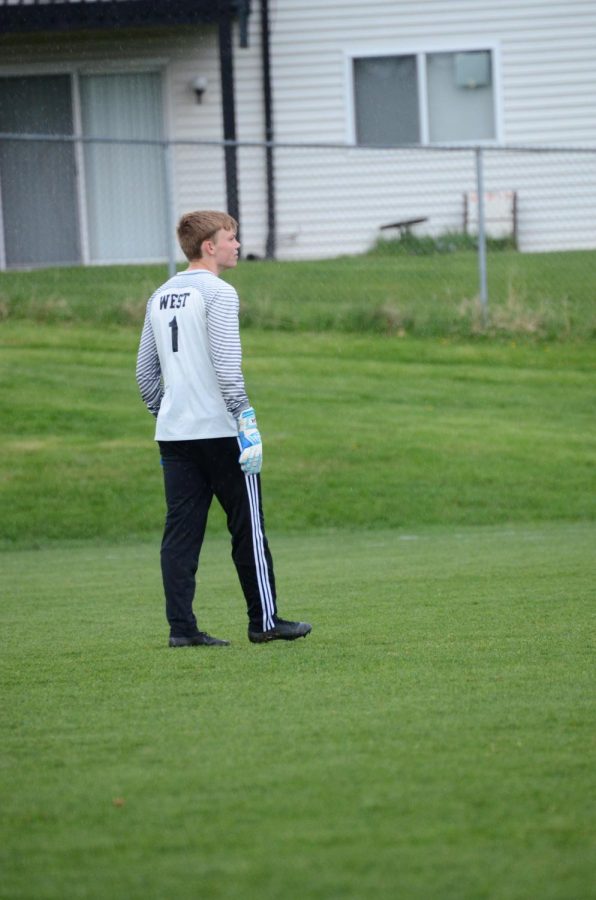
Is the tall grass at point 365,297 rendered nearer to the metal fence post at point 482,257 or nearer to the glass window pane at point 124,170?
the metal fence post at point 482,257

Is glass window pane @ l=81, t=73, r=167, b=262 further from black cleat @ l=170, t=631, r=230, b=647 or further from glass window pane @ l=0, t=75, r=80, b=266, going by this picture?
black cleat @ l=170, t=631, r=230, b=647

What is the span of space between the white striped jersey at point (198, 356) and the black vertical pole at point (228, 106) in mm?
14720

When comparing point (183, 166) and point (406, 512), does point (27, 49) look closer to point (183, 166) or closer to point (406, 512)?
point (183, 166)

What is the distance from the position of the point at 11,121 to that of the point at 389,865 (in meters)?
20.1

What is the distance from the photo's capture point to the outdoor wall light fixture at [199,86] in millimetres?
21156

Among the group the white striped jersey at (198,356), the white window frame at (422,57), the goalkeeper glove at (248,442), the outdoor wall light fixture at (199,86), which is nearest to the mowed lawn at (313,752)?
the goalkeeper glove at (248,442)

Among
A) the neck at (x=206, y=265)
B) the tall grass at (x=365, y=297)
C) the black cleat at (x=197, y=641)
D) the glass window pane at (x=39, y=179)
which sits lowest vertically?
the black cleat at (x=197, y=641)

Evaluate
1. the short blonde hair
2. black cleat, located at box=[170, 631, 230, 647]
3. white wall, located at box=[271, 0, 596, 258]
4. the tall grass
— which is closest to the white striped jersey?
the short blonde hair

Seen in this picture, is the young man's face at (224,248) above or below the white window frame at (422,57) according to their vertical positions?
below

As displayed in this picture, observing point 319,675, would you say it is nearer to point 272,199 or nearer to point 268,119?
point 272,199

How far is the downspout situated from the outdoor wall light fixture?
0.89 m

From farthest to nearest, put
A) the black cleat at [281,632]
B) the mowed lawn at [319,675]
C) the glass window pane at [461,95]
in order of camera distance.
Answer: the glass window pane at [461,95] < the black cleat at [281,632] < the mowed lawn at [319,675]

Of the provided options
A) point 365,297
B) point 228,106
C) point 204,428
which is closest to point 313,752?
point 204,428

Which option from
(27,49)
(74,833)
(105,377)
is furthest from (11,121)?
(74,833)
